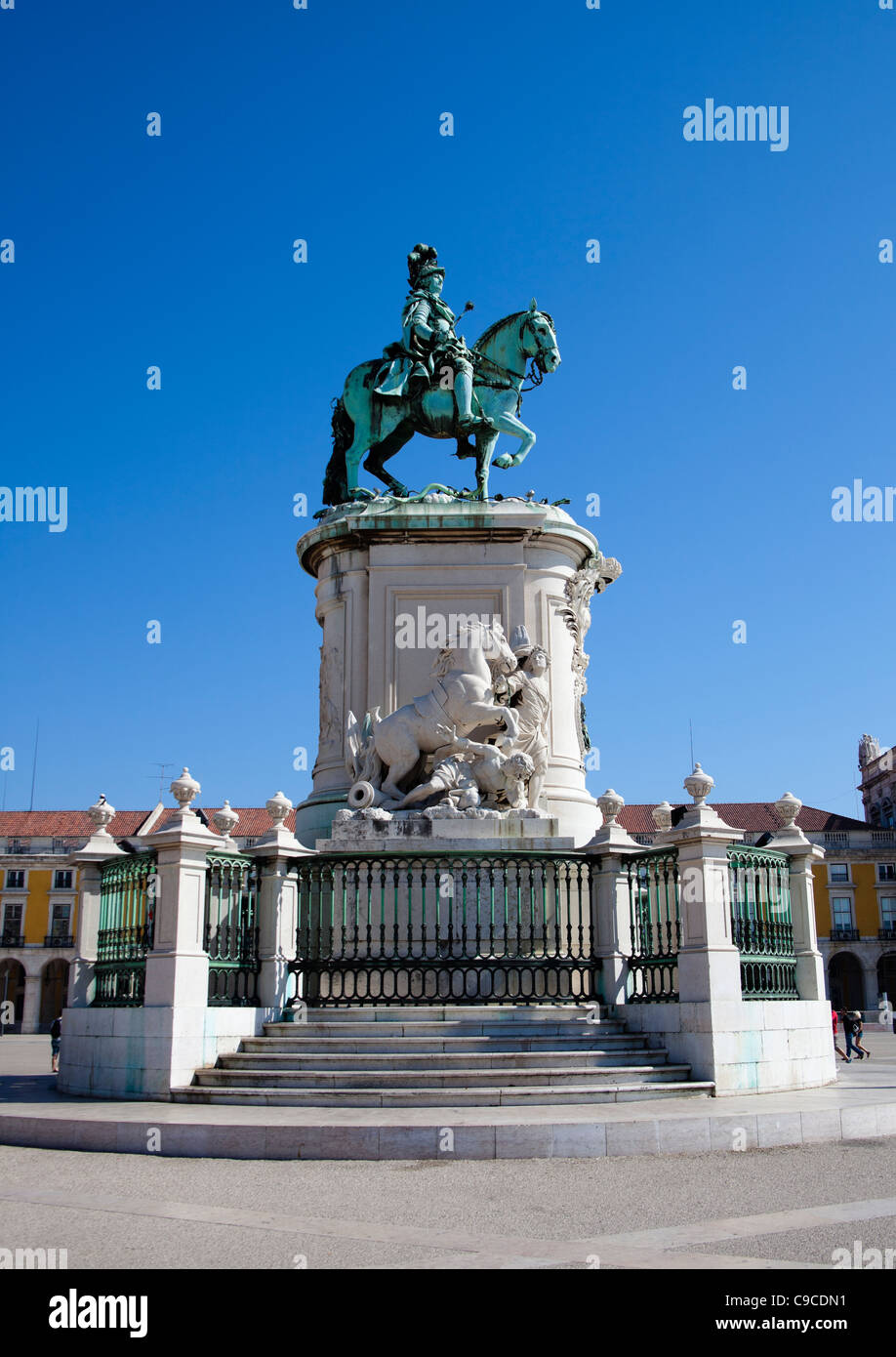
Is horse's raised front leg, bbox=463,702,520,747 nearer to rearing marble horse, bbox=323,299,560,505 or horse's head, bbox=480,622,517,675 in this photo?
horse's head, bbox=480,622,517,675

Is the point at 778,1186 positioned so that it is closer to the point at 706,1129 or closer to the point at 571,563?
the point at 706,1129

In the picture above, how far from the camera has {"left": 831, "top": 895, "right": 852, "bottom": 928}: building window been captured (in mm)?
72312

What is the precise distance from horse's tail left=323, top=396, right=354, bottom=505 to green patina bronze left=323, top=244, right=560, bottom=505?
0.02 metres

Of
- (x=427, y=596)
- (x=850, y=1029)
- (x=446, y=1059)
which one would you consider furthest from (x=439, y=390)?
(x=850, y=1029)

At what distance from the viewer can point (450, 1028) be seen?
456 inches

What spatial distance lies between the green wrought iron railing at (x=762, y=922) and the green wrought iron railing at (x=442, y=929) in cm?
154

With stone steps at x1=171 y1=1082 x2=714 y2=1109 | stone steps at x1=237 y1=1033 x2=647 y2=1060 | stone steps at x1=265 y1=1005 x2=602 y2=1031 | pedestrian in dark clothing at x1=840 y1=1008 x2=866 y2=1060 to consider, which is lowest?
pedestrian in dark clothing at x1=840 y1=1008 x2=866 y2=1060

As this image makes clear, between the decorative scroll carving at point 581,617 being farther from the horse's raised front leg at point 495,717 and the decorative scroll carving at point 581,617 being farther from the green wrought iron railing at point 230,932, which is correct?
the green wrought iron railing at point 230,932

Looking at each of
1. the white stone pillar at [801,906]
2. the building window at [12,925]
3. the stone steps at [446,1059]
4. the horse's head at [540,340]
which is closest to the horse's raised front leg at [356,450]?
the horse's head at [540,340]

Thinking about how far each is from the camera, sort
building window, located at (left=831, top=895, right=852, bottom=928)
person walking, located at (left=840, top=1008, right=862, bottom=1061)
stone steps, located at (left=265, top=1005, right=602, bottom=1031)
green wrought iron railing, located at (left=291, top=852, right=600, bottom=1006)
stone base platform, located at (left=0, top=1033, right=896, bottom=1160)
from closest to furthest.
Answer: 1. stone base platform, located at (left=0, top=1033, right=896, bottom=1160)
2. stone steps, located at (left=265, top=1005, right=602, bottom=1031)
3. green wrought iron railing, located at (left=291, top=852, right=600, bottom=1006)
4. person walking, located at (left=840, top=1008, right=862, bottom=1061)
5. building window, located at (left=831, top=895, right=852, bottom=928)

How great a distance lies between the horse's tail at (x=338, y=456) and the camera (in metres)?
18.3

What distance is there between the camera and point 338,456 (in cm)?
1856

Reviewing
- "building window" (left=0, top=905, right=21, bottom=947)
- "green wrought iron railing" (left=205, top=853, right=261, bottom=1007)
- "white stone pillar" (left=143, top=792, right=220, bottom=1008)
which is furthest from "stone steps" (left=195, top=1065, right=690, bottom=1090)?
"building window" (left=0, top=905, right=21, bottom=947)

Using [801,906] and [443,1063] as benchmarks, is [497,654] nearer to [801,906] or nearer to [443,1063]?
[801,906]
